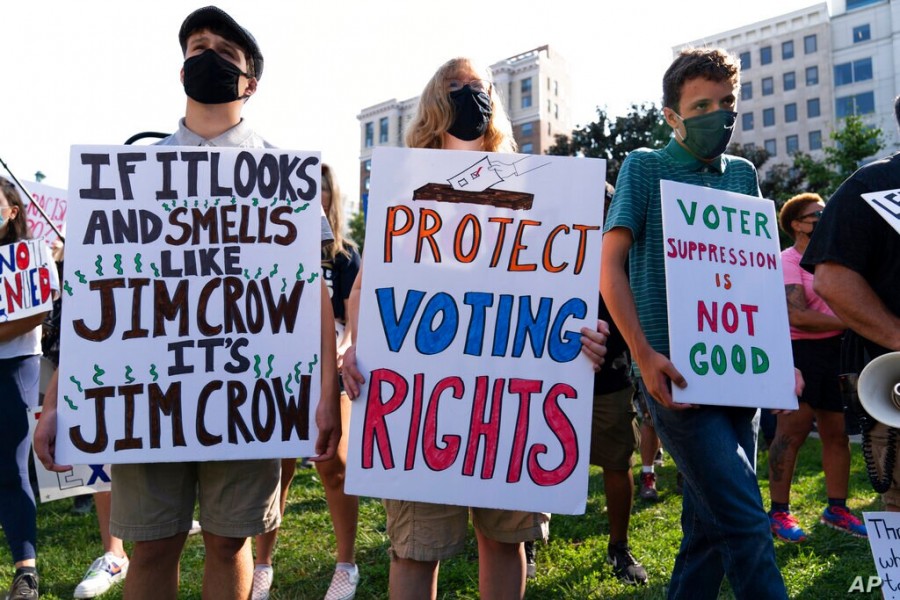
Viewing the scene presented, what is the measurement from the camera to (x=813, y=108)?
2304 inches

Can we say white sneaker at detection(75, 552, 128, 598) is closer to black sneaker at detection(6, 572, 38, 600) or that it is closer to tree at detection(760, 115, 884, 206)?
black sneaker at detection(6, 572, 38, 600)

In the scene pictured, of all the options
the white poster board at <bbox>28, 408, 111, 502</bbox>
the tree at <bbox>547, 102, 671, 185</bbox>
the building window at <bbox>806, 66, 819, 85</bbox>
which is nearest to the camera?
the white poster board at <bbox>28, 408, 111, 502</bbox>

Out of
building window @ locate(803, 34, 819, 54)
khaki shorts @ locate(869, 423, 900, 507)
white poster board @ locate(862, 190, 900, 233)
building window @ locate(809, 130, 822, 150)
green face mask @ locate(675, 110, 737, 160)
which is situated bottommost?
khaki shorts @ locate(869, 423, 900, 507)

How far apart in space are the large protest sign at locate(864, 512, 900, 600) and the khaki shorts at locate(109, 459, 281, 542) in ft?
6.07

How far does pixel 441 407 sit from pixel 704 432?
80cm

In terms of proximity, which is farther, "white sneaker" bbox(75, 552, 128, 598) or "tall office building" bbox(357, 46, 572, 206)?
"tall office building" bbox(357, 46, 572, 206)

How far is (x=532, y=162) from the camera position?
7.14 feet

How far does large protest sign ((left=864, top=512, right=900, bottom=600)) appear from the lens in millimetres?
2207

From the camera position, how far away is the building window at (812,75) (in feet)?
192

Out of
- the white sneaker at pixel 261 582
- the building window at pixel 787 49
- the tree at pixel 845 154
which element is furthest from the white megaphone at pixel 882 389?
the building window at pixel 787 49

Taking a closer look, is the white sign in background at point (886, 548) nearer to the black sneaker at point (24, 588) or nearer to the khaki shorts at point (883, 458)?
the khaki shorts at point (883, 458)

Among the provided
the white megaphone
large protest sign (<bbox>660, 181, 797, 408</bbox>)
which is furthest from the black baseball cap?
the white megaphone

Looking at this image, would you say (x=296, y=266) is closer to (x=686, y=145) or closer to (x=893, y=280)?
(x=686, y=145)

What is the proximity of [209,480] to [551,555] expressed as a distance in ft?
7.61
